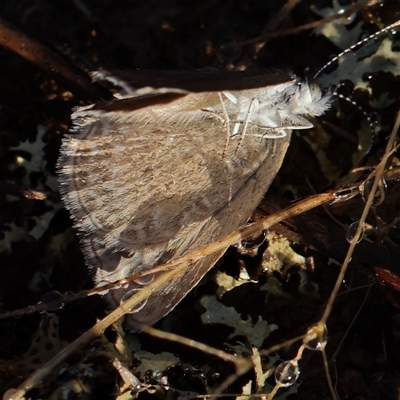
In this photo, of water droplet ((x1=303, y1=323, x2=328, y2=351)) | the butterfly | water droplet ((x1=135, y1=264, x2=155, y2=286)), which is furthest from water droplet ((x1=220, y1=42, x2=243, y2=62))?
water droplet ((x1=303, y1=323, x2=328, y2=351))

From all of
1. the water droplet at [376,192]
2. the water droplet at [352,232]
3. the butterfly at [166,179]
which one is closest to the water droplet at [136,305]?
the butterfly at [166,179]

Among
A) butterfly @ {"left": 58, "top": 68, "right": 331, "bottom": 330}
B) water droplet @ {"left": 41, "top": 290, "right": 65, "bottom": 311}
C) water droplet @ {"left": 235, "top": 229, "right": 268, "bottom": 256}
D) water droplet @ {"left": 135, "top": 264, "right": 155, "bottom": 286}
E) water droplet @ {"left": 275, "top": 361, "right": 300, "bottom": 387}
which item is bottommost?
water droplet @ {"left": 275, "top": 361, "right": 300, "bottom": 387}

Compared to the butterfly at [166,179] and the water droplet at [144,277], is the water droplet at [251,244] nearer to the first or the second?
the butterfly at [166,179]

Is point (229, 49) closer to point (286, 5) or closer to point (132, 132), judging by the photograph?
point (286, 5)

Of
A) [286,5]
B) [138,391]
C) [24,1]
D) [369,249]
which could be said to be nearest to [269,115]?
[369,249]

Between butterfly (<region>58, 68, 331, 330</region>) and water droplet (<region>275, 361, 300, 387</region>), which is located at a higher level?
butterfly (<region>58, 68, 331, 330</region>)

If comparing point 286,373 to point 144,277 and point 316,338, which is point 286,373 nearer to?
point 316,338

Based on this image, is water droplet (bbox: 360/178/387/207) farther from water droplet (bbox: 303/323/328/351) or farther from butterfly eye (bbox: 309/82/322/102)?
water droplet (bbox: 303/323/328/351)

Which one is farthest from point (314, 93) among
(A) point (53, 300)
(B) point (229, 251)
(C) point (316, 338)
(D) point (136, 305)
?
(A) point (53, 300)
